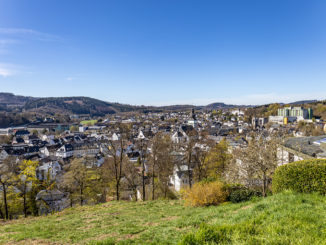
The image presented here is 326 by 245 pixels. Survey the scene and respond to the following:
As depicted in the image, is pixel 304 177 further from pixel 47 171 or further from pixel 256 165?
pixel 47 171

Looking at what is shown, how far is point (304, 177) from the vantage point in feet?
25.4

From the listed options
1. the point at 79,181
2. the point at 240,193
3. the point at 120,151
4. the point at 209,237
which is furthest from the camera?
the point at 120,151

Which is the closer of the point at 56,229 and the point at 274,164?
the point at 56,229

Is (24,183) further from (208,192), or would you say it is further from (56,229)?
(208,192)

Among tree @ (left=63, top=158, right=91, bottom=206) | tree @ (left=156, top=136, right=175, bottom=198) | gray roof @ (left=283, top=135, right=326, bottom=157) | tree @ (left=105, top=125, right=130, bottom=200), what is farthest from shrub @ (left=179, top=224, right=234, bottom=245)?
tree @ (left=63, top=158, right=91, bottom=206)

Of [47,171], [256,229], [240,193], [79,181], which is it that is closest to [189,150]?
[240,193]

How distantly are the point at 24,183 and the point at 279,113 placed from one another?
6775 inches

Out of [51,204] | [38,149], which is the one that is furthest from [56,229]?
[38,149]

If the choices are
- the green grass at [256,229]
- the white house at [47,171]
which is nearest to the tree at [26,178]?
the white house at [47,171]

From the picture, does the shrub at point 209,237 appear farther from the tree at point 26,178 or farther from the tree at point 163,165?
the tree at point 163,165

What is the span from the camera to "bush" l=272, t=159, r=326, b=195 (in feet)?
24.4

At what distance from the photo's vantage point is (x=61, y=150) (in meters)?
65.6

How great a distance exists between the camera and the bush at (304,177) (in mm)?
7430

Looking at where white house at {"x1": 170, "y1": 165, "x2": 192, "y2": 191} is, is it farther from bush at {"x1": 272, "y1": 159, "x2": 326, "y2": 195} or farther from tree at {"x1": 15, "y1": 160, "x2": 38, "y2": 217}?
bush at {"x1": 272, "y1": 159, "x2": 326, "y2": 195}
